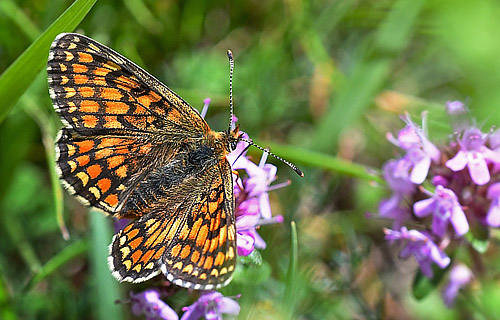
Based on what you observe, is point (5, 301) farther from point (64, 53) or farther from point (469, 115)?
point (469, 115)

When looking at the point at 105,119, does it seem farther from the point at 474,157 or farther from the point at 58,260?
the point at 474,157

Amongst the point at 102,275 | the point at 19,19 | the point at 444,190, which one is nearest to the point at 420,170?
the point at 444,190

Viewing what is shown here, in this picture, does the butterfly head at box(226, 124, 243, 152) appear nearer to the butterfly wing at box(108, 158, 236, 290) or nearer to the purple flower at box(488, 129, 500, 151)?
the butterfly wing at box(108, 158, 236, 290)

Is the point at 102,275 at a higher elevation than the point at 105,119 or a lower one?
lower

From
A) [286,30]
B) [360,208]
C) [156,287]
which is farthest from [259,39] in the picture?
[156,287]

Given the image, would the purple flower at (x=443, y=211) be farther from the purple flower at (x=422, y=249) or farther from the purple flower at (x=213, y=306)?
the purple flower at (x=213, y=306)

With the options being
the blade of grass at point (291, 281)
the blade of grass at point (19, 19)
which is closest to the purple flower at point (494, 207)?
the blade of grass at point (291, 281)
